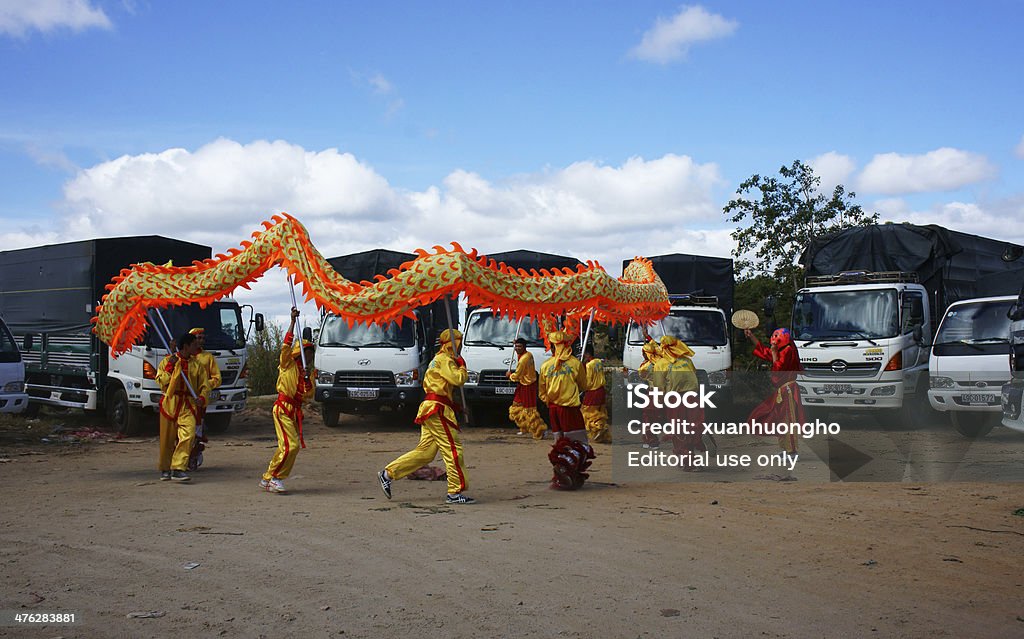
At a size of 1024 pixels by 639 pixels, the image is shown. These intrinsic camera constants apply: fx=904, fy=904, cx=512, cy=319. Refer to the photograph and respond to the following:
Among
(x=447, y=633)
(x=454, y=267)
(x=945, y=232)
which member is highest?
(x=945, y=232)

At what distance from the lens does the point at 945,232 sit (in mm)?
16172

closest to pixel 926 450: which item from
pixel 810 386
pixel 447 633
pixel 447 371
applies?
pixel 810 386

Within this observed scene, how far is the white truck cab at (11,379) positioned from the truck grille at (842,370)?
41.4 feet

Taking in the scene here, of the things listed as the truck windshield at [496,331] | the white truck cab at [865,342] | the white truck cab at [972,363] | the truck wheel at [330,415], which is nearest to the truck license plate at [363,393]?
the truck wheel at [330,415]

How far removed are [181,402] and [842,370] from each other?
10208 millimetres

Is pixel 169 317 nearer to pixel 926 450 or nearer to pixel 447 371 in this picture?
pixel 447 371

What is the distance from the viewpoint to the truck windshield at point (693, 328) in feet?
53.4

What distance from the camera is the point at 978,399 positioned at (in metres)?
13.0

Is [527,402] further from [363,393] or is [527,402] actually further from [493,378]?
[363,393]

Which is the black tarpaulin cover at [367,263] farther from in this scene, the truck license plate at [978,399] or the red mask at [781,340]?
the truck license plate at [978,399]

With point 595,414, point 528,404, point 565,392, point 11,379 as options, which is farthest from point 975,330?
point 11,379

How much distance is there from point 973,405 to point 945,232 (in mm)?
4310

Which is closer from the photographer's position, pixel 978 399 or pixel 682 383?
pixel 682 383

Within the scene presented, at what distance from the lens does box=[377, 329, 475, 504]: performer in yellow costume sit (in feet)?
28.9
